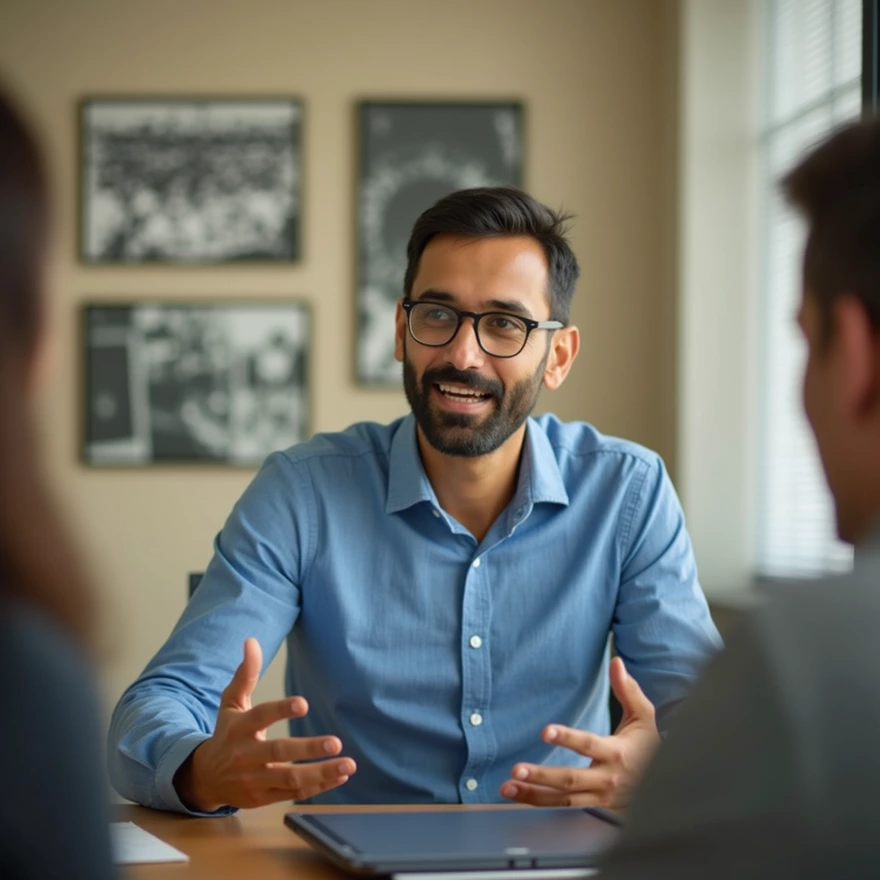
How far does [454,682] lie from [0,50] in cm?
358

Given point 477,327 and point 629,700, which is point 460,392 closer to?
point 477,327

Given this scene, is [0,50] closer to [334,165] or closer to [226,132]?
[226,132]

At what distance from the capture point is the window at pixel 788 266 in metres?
3.98

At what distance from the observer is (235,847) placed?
136 centimetres

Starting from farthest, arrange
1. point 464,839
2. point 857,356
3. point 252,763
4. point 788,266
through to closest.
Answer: point 788,266
point 252,763
point 464,839
point 857,356

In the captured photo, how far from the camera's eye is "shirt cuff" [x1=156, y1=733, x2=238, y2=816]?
1522 mm

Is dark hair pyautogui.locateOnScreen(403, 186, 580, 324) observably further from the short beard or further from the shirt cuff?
the shirt cuff

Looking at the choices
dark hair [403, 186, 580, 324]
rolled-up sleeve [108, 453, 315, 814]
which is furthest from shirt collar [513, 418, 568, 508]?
rolled-up sleeve [108, 453, 315, 814]

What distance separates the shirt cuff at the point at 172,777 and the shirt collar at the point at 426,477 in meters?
0.60

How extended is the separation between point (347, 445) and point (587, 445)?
399 millimetres

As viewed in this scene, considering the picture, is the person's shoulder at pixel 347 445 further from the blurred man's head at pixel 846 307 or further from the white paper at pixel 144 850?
the blurred man's head at pixel 846 307

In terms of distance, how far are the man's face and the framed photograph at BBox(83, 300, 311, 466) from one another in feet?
8.27

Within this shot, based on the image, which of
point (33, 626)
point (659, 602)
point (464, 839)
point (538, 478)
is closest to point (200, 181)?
point (538, 478)

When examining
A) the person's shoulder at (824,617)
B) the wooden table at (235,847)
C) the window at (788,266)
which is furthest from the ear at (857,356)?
the window at (788,266)
